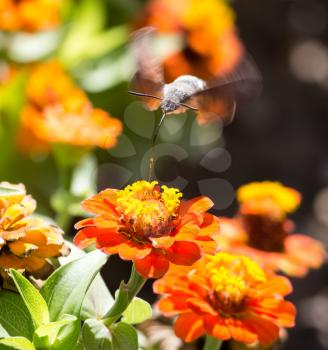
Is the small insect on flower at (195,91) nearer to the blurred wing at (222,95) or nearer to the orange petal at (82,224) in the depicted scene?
the blurred wing at (222,95)

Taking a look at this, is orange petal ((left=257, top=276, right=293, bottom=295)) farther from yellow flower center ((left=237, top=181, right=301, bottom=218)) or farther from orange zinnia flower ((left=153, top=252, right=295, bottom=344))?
yellow flower center ((left=237, top=181, right=301, bottom=218))

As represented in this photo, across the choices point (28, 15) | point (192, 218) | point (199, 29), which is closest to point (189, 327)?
point (192, 218)

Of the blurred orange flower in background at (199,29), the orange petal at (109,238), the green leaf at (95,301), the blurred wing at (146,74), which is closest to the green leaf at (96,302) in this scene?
the green leaf at (95,301)

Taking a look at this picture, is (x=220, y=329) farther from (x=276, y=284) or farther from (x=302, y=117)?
(x=302, y=117)

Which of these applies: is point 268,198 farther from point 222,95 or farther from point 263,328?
point 263,328

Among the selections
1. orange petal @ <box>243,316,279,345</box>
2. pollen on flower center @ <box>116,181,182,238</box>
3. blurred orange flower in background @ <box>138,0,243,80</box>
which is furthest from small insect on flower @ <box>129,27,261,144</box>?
blurred orange flower in background @ <box>138,0,243,80</box>

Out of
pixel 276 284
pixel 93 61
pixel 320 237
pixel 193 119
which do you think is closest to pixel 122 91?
pixel 93 61
